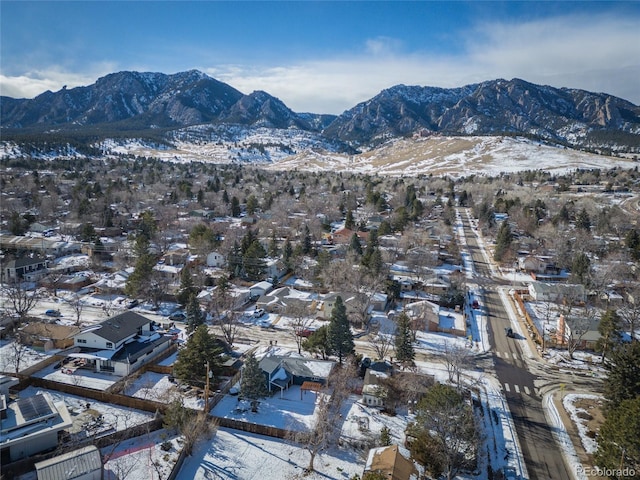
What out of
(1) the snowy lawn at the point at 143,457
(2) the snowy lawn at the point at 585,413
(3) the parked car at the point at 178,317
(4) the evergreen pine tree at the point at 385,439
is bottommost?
(2) the snowy lawn at the point at 585,413

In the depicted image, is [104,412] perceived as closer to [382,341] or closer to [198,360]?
[198,360]

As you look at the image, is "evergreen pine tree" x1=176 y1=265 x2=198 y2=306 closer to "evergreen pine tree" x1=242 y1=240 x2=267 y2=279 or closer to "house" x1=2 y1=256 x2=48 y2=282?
"evergreen pine tree" x1=242 y1=240 x2=267 y2=279

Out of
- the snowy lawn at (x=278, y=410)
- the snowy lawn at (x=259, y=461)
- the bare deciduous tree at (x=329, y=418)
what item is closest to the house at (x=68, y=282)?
the snowy lawn at (x=278, y=410)

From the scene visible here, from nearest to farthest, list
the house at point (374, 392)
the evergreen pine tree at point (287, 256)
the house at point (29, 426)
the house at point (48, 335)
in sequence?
the house at point (29, 426)
the house at point (374, 392)
the house at point (48, 335)
the evergreen pine tree at point (287, 256)

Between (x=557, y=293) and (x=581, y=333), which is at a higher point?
(x=581, y=333)

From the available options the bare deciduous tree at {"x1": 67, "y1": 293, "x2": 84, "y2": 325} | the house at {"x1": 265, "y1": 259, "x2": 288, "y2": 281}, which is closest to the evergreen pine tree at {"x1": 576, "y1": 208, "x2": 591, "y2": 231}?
the house at {"x1": 265, "y1": 259, "x2": 288, "y2": 281}

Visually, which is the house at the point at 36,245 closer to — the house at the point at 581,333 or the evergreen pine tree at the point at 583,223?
the house at the point at 581,333

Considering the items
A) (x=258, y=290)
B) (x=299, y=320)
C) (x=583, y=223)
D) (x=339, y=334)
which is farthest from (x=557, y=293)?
(x=583, y=223)
